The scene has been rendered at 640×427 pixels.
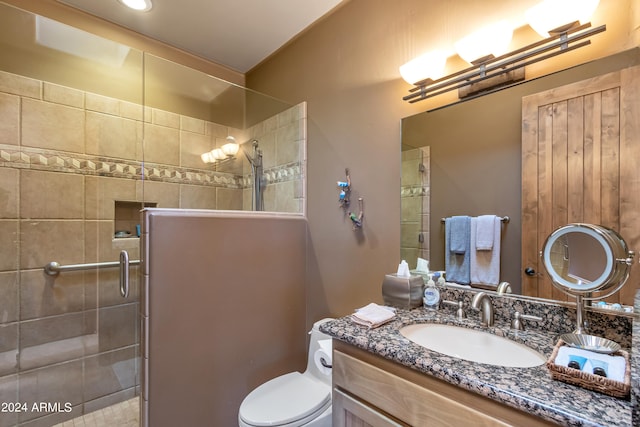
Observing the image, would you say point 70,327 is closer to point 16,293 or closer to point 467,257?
point 16,293

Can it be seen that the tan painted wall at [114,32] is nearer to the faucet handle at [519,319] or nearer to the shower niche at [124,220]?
the shower niche at [124,220]

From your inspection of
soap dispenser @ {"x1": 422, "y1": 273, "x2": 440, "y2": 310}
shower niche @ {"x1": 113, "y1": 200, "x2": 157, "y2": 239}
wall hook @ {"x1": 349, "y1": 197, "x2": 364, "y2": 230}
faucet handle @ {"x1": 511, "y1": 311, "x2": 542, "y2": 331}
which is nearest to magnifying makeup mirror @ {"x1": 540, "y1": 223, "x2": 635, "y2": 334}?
faucet handle @ {"x1": 511, "y1": 311, "x2": 542, "y2": 331}

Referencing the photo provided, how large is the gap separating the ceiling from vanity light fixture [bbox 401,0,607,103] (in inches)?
40.5

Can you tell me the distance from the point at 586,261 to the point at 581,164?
Answer: 35cm

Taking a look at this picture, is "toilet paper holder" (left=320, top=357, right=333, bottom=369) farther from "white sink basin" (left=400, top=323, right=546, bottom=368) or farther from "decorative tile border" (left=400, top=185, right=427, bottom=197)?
"decorative tile border" (left=400, top=185, right=427, bottom=197)

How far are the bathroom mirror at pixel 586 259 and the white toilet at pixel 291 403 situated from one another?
1191 millimetres

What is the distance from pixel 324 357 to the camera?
1.58 metres

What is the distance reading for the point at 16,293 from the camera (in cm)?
179

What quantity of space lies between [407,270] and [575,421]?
87 cm

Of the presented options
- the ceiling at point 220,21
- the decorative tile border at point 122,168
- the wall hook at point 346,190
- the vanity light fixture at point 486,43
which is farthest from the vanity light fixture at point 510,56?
the decorative tile border at point 122,168

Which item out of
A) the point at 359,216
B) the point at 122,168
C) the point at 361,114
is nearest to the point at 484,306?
the point at 359,216

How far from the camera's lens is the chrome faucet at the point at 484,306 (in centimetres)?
117

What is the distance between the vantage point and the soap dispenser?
4.58 ft

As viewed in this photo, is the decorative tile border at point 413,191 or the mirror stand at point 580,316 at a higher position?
the decorative tile border at point 413,191
